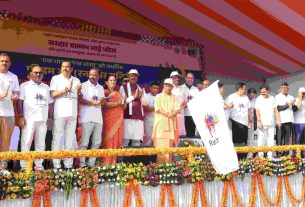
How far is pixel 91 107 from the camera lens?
21.8 feet

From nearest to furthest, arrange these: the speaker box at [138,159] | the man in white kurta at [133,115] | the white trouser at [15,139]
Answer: the speaker box at [138,159] → the white trouser at [15,139] → the man in white kurta at [133,115]

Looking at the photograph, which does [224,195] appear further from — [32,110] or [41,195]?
[32,110]

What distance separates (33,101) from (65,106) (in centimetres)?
42

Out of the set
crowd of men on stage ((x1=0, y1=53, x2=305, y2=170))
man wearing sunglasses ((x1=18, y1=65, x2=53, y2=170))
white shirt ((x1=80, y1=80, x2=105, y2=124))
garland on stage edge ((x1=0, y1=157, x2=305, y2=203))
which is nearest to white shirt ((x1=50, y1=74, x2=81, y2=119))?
crowd of men on stage ((x1=0, y1=53, x2=305, y2=170))

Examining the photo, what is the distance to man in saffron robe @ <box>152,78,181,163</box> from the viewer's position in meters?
6.76

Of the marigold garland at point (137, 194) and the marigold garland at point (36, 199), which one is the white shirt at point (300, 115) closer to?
the marigold garland at point (137, 194)

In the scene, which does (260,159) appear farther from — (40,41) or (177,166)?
(40,41)

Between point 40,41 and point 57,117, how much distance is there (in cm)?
278

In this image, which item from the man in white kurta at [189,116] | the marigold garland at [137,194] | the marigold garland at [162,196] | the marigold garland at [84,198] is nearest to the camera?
the marigold garland at [84,198]

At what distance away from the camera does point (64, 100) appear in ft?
20.6

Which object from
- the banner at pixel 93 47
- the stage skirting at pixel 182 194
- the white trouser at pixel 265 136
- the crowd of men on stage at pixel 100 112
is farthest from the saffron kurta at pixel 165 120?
the banner at pixel 93 47

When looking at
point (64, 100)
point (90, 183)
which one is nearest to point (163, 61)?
point (64, 100)

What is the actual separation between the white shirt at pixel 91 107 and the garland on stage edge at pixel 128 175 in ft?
5.54

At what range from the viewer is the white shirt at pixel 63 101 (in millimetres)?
6281
